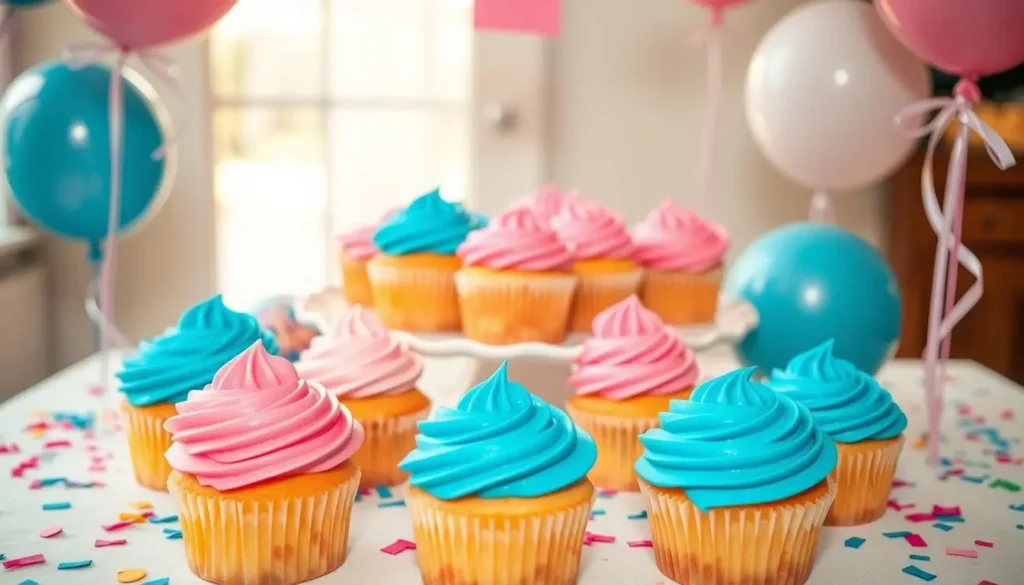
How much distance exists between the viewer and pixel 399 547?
58.9 inches

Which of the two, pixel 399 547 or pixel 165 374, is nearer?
pixel 399 547

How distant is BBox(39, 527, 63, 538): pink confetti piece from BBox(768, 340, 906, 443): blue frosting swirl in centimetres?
110

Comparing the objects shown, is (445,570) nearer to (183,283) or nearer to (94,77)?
(94,77)

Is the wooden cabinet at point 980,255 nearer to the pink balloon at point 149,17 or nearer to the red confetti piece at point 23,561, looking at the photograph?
the pink balloon at point 149,17

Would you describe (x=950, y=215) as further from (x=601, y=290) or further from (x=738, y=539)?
(x=738, y=539)

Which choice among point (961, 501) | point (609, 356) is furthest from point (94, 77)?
point (961, 501)

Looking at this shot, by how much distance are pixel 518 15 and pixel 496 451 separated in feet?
3.18

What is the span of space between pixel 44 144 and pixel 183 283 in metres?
1.24

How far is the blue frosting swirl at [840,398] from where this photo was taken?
5.33ft

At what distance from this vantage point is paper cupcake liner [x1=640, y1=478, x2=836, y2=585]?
1339 mm

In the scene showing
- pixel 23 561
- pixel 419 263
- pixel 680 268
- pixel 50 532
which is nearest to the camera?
pixel 23 561

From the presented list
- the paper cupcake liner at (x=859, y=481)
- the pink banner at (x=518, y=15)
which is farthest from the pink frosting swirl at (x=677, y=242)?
the paper cupcake liner at (x=859, y=481)

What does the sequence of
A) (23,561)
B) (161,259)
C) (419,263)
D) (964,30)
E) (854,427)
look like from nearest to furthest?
(23,561) → (854,427) → (964,30) → (419,263) → (161,259)

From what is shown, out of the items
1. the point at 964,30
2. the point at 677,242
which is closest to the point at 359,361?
the point at 677,242
